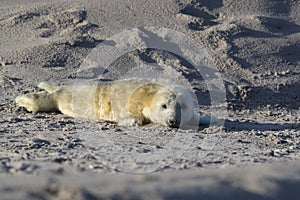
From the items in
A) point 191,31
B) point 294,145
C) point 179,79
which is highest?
point 191,31

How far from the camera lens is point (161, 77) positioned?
912 centimetres

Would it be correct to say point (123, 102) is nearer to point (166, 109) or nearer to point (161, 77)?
point (166, 109)

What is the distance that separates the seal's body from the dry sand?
26 centimetres

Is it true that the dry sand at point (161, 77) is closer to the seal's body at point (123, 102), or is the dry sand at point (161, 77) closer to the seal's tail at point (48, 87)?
the seal's body at point (123, 102)

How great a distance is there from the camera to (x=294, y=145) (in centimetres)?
542

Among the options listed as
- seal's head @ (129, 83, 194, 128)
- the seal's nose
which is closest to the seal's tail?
seal's head @ (129, 83, 194, 128)

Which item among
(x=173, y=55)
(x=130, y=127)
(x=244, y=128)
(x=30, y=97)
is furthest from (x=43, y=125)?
(x=173, y=55)

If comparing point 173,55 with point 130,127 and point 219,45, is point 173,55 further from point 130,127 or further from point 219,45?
point 130,127

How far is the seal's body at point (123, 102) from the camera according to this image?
6.44 metres

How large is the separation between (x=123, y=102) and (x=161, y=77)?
2.37 m

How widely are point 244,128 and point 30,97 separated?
274 centimetres

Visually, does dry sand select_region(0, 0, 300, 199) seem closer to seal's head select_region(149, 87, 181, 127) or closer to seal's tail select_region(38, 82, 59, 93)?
seal's head select_region(149, 87, 181, 127)

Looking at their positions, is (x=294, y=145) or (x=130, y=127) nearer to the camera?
(x=294, y=145)

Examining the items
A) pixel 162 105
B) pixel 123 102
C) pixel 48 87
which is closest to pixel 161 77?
pixel 48 87
